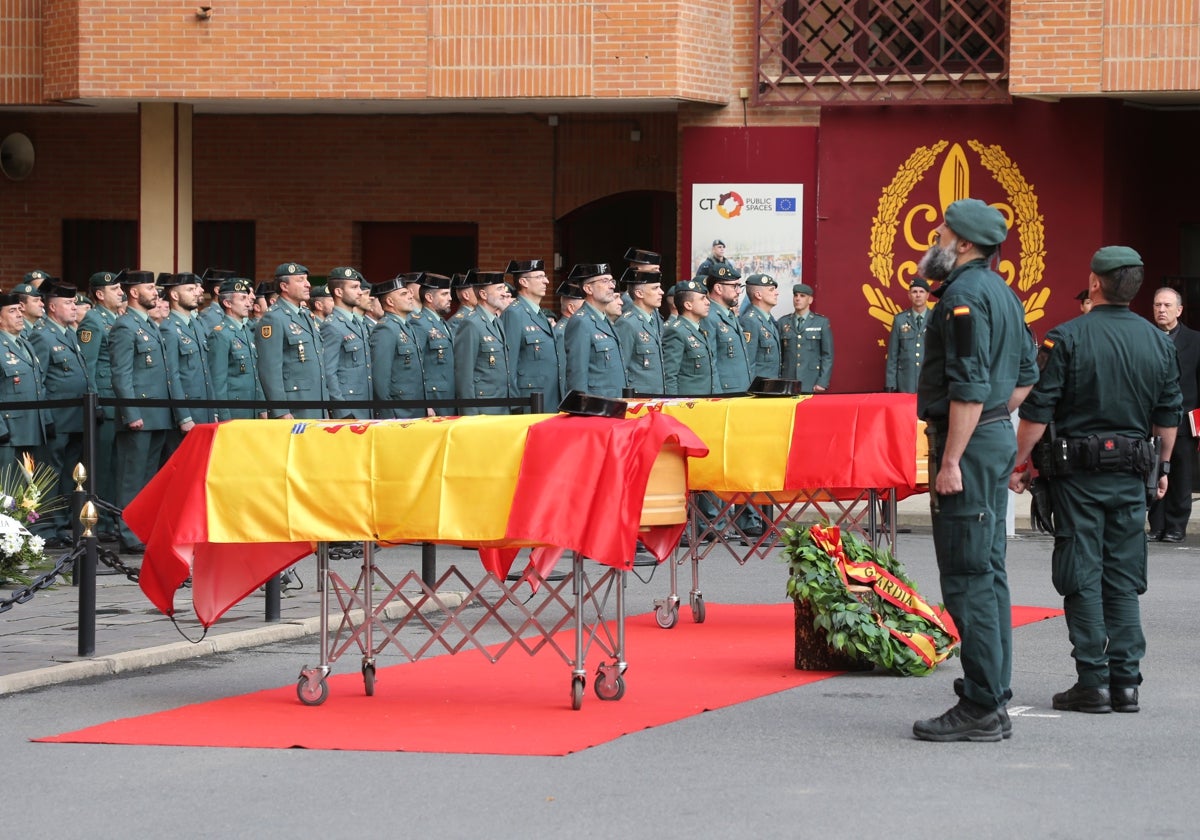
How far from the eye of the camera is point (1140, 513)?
28.7 ft

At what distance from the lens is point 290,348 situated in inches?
640

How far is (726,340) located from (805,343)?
4.16 meters

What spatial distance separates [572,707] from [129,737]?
1887mm

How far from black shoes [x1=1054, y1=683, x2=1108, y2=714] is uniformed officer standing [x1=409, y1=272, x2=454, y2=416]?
31.1 feet

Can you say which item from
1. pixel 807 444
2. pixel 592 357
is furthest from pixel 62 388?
pixel 807 444

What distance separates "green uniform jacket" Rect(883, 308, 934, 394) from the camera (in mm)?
21562

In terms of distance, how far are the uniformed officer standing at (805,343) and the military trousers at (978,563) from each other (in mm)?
14083

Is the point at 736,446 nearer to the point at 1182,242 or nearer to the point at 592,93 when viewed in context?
the point at 592,93

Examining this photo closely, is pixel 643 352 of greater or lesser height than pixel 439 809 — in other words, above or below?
above

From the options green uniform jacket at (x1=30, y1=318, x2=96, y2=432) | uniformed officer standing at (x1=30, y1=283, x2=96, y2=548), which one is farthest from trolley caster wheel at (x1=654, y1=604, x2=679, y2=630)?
green uniform jacket at (x1=30, y1=318, x2=96, y2=432)

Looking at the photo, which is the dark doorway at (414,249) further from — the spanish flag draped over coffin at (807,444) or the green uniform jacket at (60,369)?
the spanish flag draped over coffin at (807,444)

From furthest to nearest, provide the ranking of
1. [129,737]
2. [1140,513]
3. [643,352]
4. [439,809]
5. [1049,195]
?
[1049,195] → [643,352] → [1140,513] → [129,737] → [439,809]

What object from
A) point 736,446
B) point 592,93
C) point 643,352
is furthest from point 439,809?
point 592,93

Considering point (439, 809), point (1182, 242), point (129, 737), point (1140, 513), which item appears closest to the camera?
point (439, 809)
